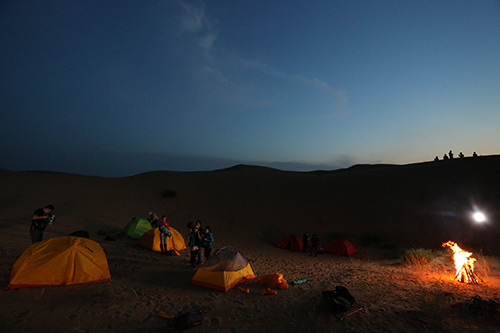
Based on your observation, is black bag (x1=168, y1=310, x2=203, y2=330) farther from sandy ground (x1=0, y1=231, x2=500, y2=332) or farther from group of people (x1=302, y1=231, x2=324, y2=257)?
group of people (x1=302, y1=231, x2=324, y2=257)

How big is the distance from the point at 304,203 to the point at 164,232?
16421 mm

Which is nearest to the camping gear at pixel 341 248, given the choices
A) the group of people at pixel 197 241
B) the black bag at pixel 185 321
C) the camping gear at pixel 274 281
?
the camping gear at pixel 274 281

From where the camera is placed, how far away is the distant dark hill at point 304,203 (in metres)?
18.1

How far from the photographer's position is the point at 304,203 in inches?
1002

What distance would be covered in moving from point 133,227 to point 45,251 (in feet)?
29.4

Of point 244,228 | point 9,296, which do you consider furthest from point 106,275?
point 244,228

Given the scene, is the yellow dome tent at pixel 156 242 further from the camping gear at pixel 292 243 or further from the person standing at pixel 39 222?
the camping gear at pixel 292 243

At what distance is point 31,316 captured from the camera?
5516mm

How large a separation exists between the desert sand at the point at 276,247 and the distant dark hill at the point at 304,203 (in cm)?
12

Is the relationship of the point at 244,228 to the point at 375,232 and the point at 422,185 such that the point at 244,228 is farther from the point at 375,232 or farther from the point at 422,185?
the point at 422,185

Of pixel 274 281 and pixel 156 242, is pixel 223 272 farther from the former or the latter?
pixel 156 242

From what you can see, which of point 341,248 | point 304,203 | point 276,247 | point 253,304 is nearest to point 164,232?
point 253,304

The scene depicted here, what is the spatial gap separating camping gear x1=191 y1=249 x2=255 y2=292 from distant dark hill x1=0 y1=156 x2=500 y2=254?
10202 mm

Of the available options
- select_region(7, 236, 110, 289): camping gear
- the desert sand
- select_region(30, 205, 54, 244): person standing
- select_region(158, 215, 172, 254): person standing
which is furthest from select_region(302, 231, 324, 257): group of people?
select_region(30, 205, 54, 244): person standing
